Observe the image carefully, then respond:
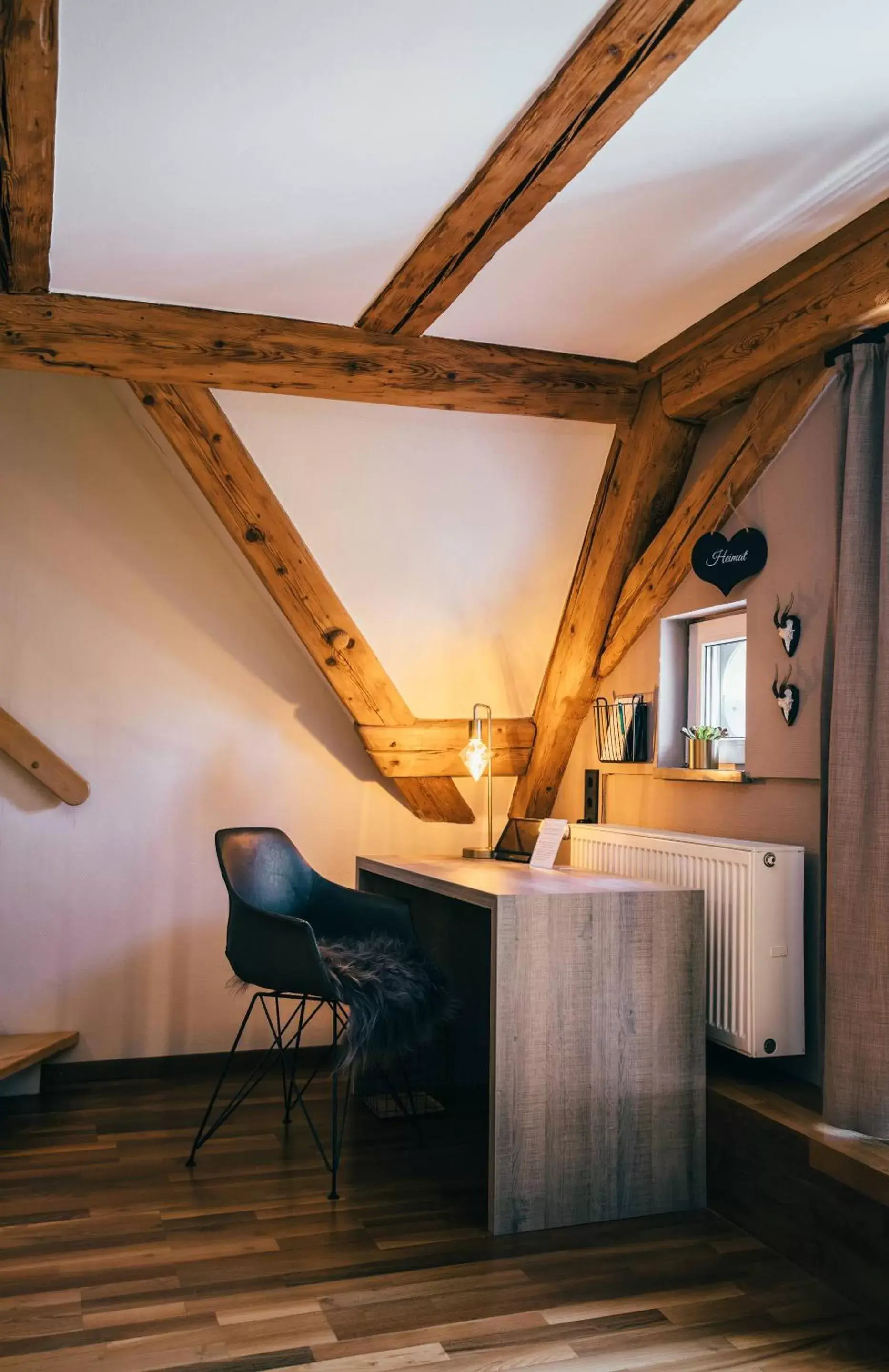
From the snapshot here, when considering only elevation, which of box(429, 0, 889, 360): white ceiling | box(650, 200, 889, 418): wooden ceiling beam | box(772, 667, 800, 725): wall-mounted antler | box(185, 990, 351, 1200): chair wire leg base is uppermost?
box(429, 0, 889, 360): white ceiling

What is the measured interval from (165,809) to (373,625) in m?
1.06

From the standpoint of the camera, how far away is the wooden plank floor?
7.15 feet

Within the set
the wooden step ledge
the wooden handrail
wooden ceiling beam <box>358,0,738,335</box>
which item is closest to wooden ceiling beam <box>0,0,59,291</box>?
wooden ceiling beam <box>358,0,738,335</box>

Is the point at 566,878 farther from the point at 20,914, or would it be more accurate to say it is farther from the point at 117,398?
the point at 117,398

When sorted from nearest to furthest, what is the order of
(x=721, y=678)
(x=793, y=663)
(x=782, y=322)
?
(x=782, y=322), (x=793, y=663), (x=721, y=678)

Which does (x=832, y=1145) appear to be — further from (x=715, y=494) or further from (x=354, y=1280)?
(x=715, y=494)

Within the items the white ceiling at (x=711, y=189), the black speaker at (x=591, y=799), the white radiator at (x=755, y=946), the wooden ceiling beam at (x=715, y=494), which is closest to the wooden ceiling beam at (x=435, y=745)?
the black speaker at (x=591, y=799)

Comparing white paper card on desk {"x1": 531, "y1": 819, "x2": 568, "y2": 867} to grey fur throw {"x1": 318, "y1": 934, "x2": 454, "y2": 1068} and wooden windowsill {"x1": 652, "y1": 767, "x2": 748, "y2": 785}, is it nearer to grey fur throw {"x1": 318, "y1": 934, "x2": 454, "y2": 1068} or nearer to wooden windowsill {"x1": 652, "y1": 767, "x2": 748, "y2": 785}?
wooden windowsill {"x1": 652, "y1": 767, "x2": 748, "y2": 785}

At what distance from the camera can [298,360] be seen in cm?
340

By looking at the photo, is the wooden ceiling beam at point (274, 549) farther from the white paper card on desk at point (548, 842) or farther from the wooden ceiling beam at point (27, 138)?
the white paper card on desk at point (548, 842)

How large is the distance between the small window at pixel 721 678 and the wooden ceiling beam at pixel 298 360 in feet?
2.52

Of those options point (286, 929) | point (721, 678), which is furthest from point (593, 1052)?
point (721, 678)

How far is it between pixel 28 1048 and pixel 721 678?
2592 millimetres

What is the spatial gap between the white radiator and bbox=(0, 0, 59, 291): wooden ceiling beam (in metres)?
2.35
